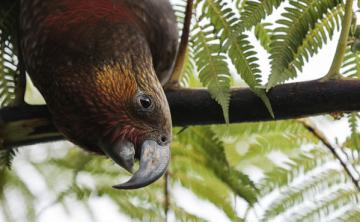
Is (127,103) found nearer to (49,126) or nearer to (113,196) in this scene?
(49,126)

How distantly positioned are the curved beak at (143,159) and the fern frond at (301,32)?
0.33 meters

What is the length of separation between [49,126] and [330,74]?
0.70 m

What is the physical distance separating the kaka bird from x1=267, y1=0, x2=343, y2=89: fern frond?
30cm

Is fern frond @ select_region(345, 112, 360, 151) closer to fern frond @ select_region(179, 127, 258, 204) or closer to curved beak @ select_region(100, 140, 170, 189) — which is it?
fern frond @ select_region(179, 127, 258, 204)

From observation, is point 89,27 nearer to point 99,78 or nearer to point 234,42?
point 99,78

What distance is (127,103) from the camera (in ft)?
6.75

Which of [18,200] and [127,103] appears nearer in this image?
[127,103]

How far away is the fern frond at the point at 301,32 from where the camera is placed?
6.49 feet

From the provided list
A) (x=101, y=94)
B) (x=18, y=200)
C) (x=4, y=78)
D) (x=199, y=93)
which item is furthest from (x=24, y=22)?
(x=18, y=200)

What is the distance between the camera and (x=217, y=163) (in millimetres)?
2510

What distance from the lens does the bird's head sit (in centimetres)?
198

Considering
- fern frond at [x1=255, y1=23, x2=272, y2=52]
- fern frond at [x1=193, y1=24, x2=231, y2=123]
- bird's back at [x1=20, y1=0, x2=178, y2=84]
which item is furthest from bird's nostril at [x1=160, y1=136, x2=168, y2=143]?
fern frond at [x1=255, y1=23, x2=272, y2=52]

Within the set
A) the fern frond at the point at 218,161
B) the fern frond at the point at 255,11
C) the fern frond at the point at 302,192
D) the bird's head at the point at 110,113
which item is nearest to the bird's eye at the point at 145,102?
the bird's head at the point at 110,113

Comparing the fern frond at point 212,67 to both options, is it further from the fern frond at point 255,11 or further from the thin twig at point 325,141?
the thin twig at point 325,141
